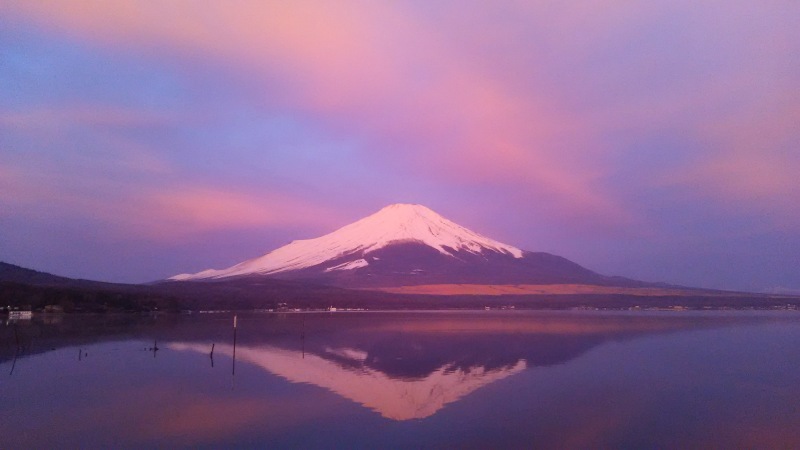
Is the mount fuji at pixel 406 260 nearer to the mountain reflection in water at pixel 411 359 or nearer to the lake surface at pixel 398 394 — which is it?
the mountain reflection in water at pixel 411 359

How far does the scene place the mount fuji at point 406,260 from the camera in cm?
11425

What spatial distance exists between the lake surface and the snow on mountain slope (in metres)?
95.1

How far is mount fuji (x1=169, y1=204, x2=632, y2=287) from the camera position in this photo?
11425 centimetres

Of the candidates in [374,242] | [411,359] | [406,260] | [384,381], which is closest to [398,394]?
[384,381]

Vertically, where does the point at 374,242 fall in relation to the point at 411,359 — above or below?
above

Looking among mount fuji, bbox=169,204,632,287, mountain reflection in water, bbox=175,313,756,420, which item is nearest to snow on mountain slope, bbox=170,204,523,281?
mount fuji, bbox=169,204,632,287

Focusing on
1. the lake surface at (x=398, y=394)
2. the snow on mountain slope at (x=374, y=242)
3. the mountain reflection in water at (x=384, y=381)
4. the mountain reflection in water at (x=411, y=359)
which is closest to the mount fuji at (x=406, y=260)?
the snow on mountain slope at (x=374, y=242)

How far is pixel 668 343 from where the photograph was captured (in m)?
30.1

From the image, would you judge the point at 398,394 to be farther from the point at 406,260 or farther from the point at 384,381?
the point at 406,260

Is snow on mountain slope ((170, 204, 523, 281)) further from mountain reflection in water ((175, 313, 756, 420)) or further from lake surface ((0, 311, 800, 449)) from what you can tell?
lake surface ((0, 311, 800, 449))

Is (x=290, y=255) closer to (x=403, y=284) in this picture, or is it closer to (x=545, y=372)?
(x=403, y=284)

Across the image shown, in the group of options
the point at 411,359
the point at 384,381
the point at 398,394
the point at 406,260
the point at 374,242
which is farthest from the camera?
the point at 374,242

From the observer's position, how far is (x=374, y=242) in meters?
140

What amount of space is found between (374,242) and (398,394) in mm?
123906
